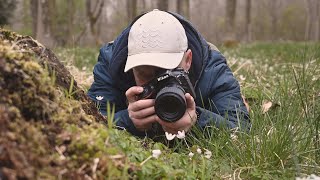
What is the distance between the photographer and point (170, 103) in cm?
240

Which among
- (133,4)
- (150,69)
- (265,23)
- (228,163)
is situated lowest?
(265,23)

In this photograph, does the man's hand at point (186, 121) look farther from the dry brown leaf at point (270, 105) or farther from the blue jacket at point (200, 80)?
the dry brown leaf at point (270, 105)

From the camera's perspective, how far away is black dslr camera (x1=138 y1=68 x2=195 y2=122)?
2.30 m

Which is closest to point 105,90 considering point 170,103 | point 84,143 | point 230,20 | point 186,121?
point 186,121

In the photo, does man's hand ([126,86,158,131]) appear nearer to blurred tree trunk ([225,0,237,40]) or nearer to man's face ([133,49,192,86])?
man's face ([133,49,192,86])

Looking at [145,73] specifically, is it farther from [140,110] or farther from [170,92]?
[170,92]

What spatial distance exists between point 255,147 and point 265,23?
54901mm

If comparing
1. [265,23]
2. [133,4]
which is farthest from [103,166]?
[265,23]

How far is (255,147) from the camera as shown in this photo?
229 cm

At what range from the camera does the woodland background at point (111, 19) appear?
44.0ft

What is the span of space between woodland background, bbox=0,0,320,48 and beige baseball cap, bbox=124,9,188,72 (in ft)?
10.00

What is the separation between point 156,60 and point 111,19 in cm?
5079

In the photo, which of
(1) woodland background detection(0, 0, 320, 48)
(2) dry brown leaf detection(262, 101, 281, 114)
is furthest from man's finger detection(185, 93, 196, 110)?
(1) woodland background detection(0, 0, 320, 48)

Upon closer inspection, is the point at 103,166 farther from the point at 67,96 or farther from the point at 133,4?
the point at 133,4
